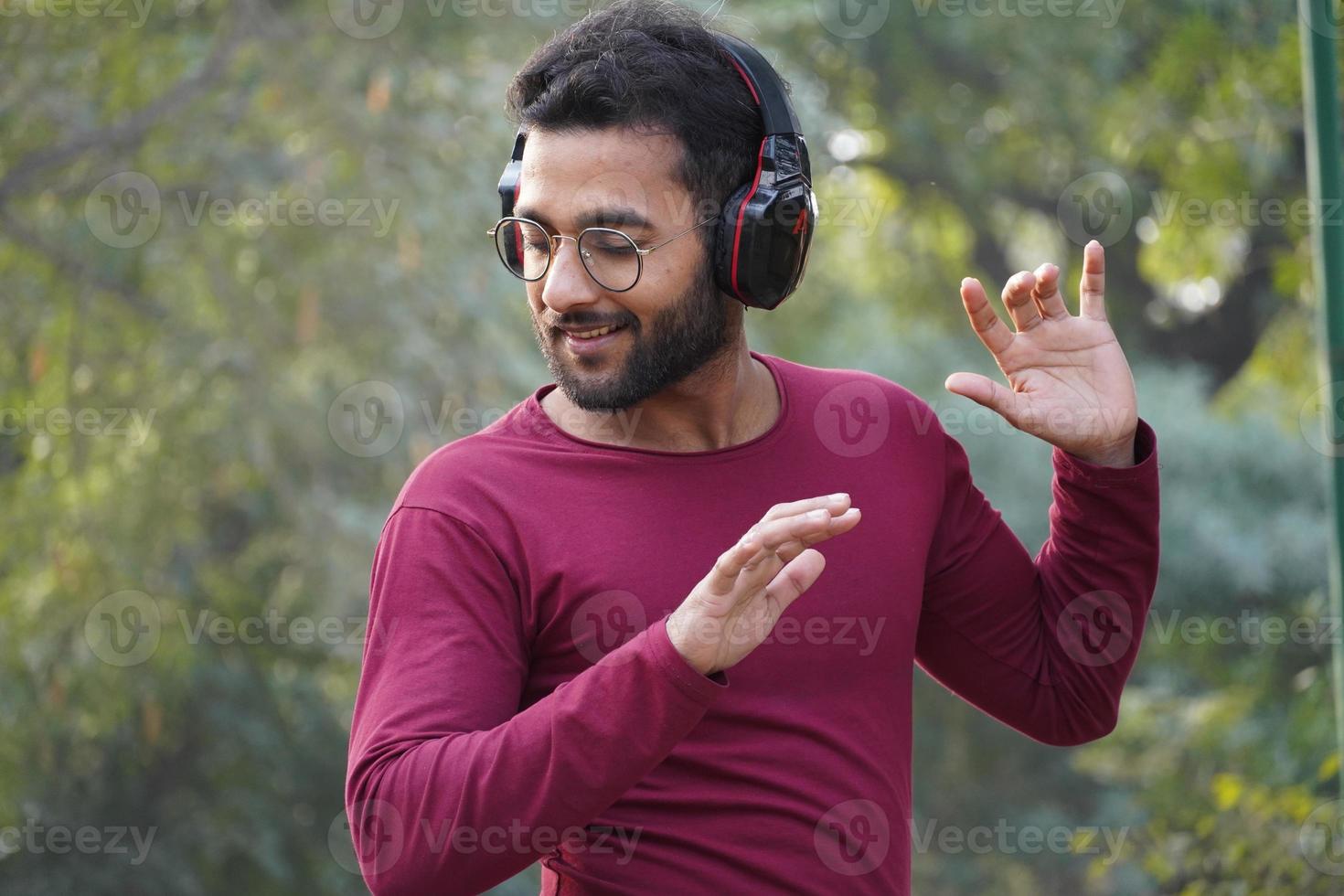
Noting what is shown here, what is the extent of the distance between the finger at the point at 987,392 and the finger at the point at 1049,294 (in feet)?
0.43

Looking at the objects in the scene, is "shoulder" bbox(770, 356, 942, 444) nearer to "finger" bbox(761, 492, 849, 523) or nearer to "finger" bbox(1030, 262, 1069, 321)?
"finger" bbox(1030, 262, 1069, 321)

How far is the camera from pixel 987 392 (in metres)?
1.72

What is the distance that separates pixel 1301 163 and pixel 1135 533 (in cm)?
601

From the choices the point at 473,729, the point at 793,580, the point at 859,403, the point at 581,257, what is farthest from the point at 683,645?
the point at 859,403

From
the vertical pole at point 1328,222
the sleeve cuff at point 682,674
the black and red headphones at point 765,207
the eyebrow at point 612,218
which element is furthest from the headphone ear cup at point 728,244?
the vertical pole at point 1328,222

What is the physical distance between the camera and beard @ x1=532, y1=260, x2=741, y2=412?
1.66 metres

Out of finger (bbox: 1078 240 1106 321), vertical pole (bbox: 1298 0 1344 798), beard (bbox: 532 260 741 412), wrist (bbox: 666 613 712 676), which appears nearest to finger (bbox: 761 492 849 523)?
wrist (bbox: 666 613 712 676)

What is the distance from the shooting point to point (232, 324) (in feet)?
17.0

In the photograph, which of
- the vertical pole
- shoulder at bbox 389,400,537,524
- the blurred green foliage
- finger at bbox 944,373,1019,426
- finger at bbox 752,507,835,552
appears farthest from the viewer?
the blurred green foliage

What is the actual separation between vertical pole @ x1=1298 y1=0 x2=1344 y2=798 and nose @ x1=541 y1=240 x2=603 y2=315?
5.45 feet

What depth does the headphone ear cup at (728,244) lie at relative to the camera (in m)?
1.71

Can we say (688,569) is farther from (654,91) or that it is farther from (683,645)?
(654,91)

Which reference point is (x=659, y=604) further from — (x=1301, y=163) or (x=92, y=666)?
(x=1301, y=163)

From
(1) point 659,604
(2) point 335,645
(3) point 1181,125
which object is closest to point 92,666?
(2) point 335,645
